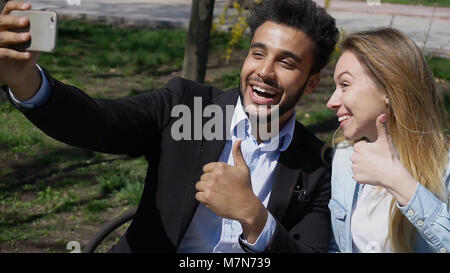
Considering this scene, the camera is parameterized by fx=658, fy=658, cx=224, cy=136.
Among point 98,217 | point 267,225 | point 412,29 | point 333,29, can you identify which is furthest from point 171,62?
point 267,225

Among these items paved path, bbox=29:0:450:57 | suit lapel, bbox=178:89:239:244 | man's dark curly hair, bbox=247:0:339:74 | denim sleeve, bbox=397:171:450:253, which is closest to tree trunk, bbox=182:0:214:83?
man's dark curly hair, bbox=247:0:339:74

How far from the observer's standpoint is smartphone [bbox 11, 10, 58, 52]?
180 centimetres

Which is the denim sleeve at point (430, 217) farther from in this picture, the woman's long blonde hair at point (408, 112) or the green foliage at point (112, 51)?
the green foliage at point (112, 51)

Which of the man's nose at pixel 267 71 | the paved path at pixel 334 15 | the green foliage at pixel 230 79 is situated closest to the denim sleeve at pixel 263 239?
the man's nose at pixel 267 71

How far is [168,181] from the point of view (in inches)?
102

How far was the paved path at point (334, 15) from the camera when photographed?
10938mm

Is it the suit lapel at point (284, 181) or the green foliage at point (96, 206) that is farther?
the green foliage at point (96, 206)

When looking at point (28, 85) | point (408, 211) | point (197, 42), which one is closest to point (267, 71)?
point (408, 211)

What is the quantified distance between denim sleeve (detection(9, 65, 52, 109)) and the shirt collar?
0.79 metres

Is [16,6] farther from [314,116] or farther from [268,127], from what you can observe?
[314,116]

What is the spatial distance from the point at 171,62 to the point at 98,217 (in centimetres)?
420

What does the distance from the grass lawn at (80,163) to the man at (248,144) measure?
1.84 meters
